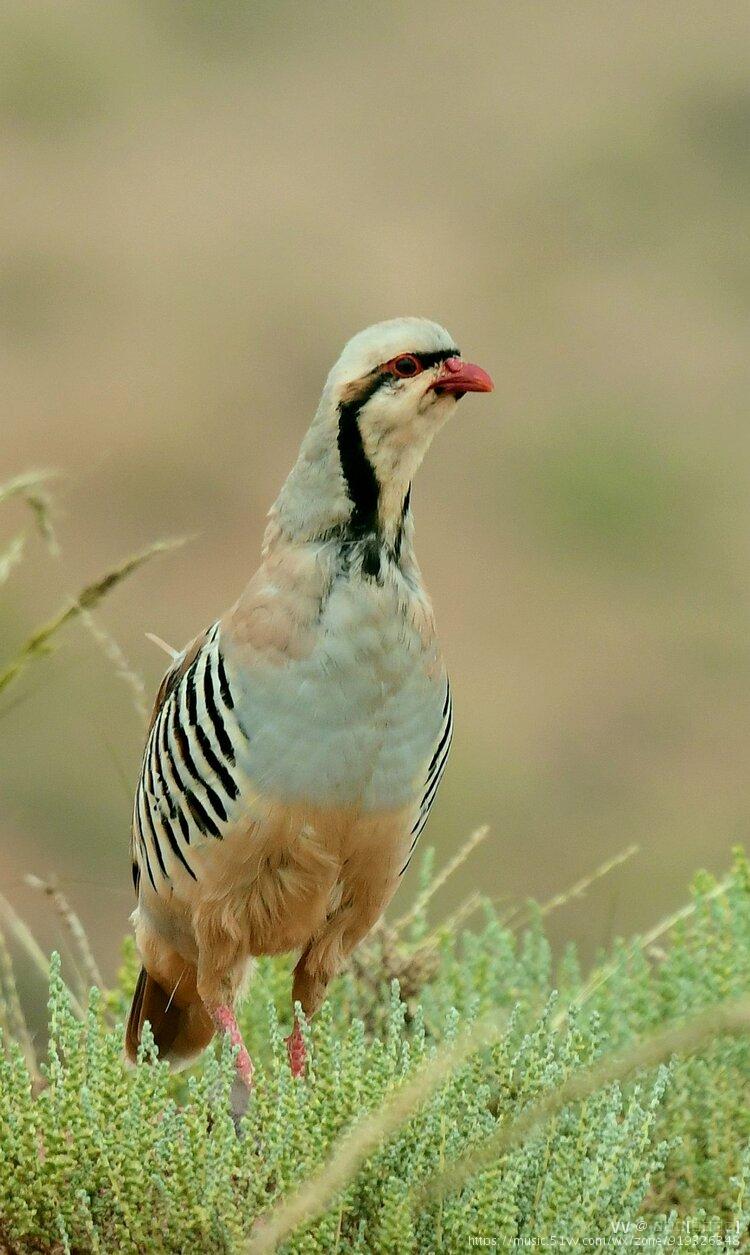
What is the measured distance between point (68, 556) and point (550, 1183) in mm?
7382

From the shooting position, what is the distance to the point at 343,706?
9.35 feet

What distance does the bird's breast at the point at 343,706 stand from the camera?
2.85 meters

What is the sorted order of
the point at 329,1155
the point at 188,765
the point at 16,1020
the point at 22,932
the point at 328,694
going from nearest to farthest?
the point at 329,1155
the point at 328,694
the point at 188,765
the point at 16,1020
the point at 22,932

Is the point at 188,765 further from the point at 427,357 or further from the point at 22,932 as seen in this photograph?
the point at 22,932

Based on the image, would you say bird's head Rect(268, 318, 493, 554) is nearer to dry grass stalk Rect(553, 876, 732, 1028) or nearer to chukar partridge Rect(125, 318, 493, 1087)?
chukar partridge Rect(125, 318, 493, 1087)

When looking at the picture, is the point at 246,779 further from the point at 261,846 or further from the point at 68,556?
the point at 68,556

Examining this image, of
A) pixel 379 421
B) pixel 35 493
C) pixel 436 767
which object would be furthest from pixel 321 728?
pixel 35 493

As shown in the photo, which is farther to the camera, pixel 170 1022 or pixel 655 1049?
pixel 170 1022

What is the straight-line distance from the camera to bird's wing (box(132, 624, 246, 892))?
2.93m

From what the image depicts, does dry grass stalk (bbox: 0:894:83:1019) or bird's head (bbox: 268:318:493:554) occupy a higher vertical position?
bird's head (bbox: 268:318:493:554)

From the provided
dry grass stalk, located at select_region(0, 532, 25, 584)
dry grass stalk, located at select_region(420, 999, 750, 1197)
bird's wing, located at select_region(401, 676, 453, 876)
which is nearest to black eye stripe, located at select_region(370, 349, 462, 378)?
bird's wing, located at select_region(401, 676, 453, 876)

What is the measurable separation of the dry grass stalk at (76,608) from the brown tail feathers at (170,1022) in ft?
2.10

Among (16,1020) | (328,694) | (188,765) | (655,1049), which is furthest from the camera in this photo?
(16,1020)

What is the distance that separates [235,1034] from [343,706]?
63 centimetres
